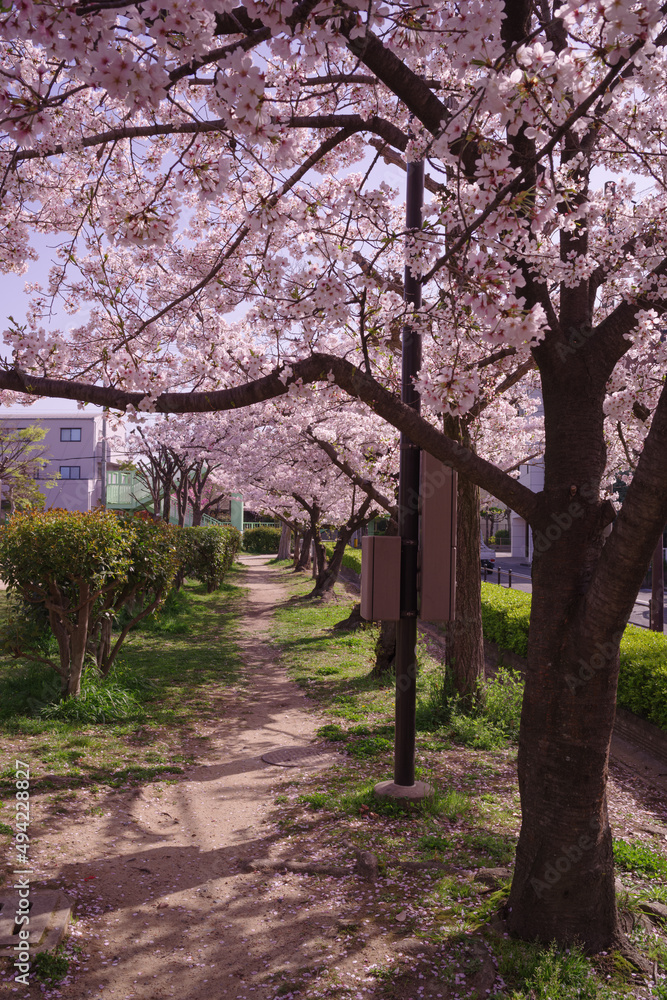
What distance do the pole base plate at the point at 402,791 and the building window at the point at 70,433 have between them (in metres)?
38.1

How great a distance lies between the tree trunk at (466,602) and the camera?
23.0 feet

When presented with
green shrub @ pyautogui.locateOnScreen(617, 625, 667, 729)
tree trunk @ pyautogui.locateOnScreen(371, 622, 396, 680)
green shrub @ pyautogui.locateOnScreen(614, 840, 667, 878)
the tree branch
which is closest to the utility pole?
the tree branch

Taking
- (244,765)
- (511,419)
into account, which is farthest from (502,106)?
(511,419)

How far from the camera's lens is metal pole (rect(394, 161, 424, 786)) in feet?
15.3

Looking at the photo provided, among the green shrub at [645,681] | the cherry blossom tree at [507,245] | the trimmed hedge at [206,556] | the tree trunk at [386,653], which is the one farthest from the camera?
the trimmed hedge at [206,556]

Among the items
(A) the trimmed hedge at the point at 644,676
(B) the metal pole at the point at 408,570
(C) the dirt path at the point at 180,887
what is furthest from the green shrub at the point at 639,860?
(A) the trimmed hedge at the point at 644,676

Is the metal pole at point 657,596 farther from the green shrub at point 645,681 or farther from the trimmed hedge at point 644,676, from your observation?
the green shrub at point 645,681

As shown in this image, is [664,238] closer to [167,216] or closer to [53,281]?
[167,216]

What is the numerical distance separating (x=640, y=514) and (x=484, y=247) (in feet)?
4.87

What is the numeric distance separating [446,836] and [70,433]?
39.2 metres

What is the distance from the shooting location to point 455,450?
3.27 metres

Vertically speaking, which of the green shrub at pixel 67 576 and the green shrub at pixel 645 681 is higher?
the green shrub at pixel 67 576

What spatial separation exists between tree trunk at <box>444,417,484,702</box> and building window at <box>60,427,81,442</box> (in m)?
36.1

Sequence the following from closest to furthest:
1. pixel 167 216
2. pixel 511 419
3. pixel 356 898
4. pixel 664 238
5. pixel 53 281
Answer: pixel 356 898, pixel 664 238, pixel 167 216, pixel 53 281, pixel 511 419
